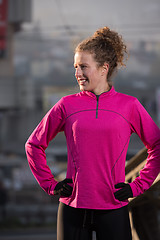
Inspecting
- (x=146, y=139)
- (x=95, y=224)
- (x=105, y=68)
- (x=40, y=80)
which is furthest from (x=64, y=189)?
(x=40, y=80)

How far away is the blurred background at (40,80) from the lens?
29203 millimetres

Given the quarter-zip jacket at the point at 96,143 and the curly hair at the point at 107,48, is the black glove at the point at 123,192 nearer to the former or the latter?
the quarter-zip jacket at the point at 96,143

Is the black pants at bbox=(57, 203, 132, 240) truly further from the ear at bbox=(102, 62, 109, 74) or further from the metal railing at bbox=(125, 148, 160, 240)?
the metal railing at bbox=(125, 148, 160, 240)

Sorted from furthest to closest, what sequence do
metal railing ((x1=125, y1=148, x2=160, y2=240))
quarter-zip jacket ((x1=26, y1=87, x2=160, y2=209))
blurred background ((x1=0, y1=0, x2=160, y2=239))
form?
blurred background ((x1=0, y1=0, x2=160, y2=239)), metal railing ((x1=125, y1=148, x2=160, y2=240)), quarter-zip jacket ((x1=26, y1=87, x2=160, y2=209))

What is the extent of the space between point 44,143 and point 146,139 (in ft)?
1.47

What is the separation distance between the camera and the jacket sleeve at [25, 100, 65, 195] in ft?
7.34

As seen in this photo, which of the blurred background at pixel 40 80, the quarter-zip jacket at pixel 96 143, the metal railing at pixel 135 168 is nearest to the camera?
the quarter-zip jacket at pixel 96 143

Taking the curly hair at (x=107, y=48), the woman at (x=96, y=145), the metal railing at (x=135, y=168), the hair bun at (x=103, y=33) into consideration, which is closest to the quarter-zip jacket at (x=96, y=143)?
the woman at (x=96, y=145)

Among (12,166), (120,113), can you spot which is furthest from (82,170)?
(12,166)

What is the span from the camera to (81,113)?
→ 218cm

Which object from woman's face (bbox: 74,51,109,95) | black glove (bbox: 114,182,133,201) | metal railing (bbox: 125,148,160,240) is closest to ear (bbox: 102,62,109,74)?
woman's face (bbox: 74,51,109,95)

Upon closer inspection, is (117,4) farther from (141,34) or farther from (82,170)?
(82,170)

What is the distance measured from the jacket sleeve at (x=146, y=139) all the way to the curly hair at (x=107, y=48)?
20 cm

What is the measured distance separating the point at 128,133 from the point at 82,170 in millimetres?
258
